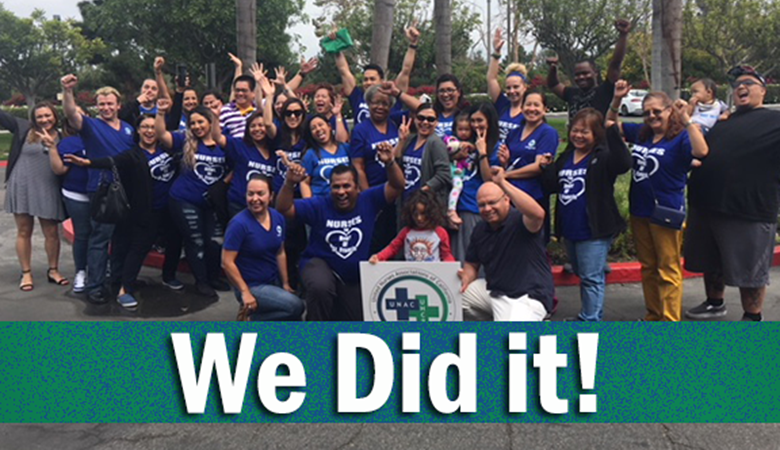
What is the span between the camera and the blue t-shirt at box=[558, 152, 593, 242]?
16.3 ft

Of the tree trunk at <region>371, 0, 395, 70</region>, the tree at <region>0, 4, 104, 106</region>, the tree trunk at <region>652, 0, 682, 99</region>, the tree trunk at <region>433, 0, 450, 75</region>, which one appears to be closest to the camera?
the tree trunk at <region>652, 0, 682, 99</region>

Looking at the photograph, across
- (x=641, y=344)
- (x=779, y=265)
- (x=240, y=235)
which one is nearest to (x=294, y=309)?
(x=240, y=235)

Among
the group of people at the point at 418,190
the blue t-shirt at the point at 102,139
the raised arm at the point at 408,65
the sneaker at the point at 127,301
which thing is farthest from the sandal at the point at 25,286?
the raised arm at the point at 408,65

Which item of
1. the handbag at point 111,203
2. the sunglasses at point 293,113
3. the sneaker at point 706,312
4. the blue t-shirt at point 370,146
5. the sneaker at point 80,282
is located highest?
the sunglasses at point 293,113

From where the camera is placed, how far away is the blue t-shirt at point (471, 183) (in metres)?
5.38

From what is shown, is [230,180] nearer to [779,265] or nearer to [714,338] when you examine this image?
[714,338]

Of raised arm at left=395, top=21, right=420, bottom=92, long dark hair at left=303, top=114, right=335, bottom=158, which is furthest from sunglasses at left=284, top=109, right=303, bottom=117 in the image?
raised arm at left=395, top=21, right=420, bottom=92

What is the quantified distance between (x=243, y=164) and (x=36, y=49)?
36.4 meters

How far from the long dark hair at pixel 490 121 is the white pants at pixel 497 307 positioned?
3.72 ft

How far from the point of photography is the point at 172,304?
20.3 feet

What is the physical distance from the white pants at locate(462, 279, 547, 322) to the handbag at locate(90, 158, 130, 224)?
2.91 m

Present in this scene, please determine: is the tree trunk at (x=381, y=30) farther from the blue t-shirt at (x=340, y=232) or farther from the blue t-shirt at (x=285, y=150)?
the blue t-shirt at (x=340, y=232)

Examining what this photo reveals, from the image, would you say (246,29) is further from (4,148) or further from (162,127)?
(4,148)

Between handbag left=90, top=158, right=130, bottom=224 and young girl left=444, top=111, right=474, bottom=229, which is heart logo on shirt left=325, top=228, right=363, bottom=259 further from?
handbag left=90, top=158, right=130, bottom=224
